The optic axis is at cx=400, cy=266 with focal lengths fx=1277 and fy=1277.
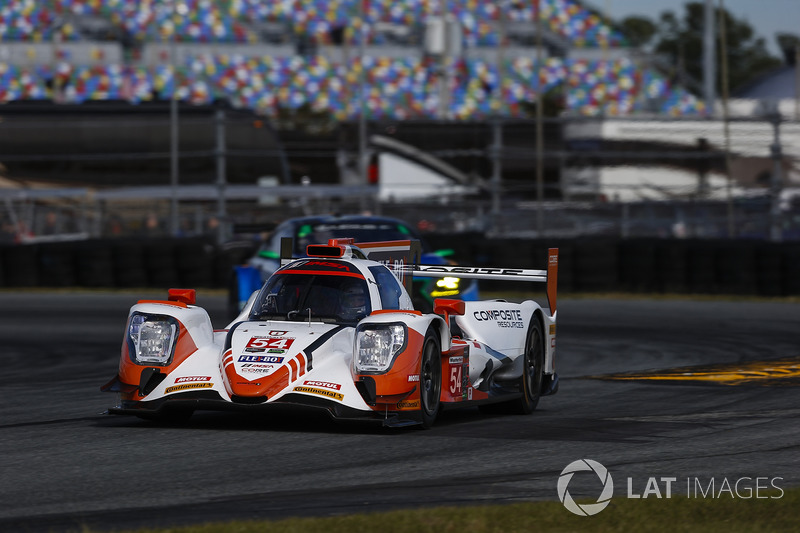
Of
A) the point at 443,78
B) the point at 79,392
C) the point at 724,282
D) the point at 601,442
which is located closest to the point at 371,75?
the point at 443,78

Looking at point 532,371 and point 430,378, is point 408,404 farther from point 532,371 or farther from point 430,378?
point 532,371

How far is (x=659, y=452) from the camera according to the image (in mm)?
6898

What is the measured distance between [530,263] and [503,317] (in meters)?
12.4

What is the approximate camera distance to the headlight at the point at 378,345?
7.42 m

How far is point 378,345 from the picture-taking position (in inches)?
294

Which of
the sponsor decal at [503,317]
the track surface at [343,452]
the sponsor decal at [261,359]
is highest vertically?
the sponsor decal at [503,317]

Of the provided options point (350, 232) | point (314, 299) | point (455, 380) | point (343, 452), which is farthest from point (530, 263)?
point (343, 452)

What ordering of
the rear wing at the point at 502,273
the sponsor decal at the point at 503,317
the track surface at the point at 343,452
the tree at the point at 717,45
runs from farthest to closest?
the tree at the point at 717,45 → the rear wing at the point at 502,273 → the sponsor decal at the point at 503,317 → the track surface at the point at 343,452

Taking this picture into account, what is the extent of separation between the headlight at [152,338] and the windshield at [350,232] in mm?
6182

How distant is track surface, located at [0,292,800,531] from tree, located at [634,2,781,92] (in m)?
55.2

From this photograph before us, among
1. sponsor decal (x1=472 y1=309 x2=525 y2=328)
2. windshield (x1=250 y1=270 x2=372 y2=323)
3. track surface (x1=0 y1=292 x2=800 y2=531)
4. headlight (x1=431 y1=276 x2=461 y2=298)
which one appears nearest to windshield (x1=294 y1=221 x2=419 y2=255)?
headlight (x1=431 y1=276 x2=461 y2=298)

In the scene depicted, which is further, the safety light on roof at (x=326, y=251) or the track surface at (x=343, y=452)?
the safety light on roof at (x=326, y=251)

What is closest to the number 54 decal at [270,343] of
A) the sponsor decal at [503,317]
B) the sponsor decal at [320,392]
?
the sponsor decal at [320,392]

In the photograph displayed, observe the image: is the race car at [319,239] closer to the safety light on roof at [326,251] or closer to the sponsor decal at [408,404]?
the safety light on roof at [326,251]
